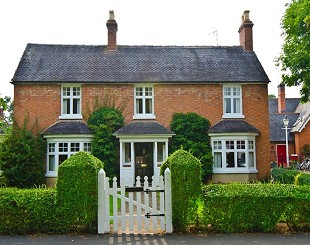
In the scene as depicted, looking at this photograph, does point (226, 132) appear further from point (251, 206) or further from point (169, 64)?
point (251, 206)

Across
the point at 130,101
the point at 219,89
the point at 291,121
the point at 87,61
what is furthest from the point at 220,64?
the point at 291,121

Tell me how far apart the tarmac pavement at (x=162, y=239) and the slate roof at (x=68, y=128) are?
42.9 ft

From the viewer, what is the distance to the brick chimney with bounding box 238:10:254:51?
25656 mm

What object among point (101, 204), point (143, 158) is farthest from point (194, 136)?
point (101, 204)

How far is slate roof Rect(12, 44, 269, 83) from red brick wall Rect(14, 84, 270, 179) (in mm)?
522

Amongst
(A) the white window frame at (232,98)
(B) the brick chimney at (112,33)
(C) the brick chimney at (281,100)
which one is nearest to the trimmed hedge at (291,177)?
(A) the white window frame at (232,98)

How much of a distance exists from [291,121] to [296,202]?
3492cm

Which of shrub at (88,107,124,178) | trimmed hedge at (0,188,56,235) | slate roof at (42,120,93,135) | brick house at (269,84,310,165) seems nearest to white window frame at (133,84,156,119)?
shrub at (88,107,124,178)

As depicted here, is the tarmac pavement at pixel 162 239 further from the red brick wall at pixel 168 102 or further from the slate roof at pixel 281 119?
the slate roof at pixel 281 119

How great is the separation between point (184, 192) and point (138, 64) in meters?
16.3

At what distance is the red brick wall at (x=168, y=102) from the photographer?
22.3 metres

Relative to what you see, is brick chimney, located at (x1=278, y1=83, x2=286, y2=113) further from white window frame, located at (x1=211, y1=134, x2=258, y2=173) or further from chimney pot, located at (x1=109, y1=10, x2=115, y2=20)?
chimney pot, located at (x1=109, y1=10, x2=115, y2=20)

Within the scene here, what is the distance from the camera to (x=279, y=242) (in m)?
8.13

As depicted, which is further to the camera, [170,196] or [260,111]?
[260,111]
